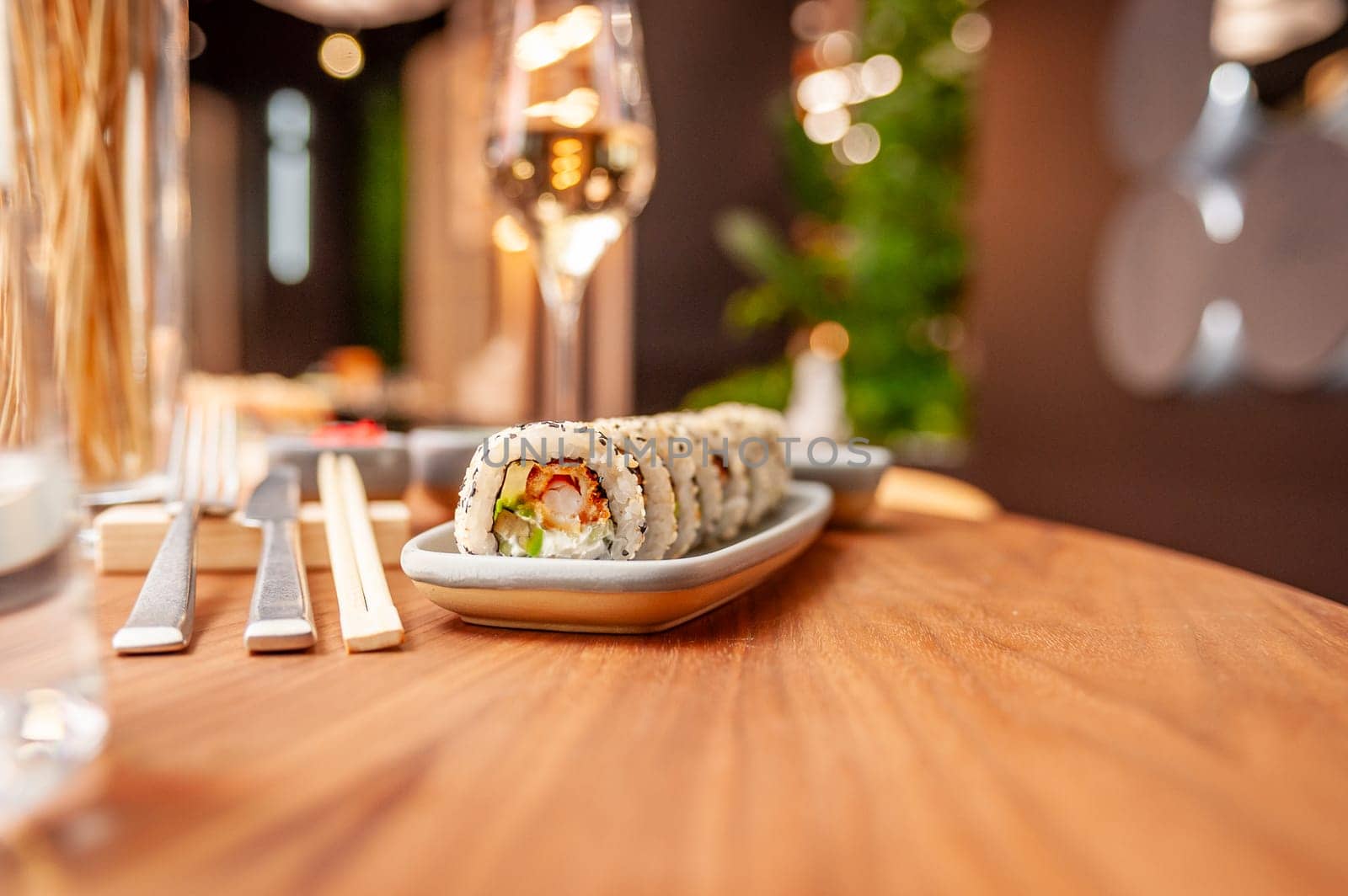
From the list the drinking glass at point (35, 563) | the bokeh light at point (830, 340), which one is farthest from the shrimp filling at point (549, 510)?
the bokeh light at point (830, 340)

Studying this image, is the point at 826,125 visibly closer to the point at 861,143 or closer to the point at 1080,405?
the point at 861,143

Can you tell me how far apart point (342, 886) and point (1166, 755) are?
26 cm

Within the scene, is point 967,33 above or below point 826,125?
above

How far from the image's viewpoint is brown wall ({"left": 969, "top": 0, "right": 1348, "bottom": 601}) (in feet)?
8.20

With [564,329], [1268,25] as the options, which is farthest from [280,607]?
[1268,25]

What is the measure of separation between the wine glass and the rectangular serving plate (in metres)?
0.25

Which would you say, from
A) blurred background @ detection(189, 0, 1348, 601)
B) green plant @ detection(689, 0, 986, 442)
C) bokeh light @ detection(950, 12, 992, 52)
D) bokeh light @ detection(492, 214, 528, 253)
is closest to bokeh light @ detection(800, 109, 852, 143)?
blurred background @ detection(189, 0, 1348, 601)

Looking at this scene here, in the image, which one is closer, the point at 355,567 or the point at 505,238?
the point at 355,567

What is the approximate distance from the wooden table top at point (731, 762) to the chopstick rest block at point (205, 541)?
0.10 metres

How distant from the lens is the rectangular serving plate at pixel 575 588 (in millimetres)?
449

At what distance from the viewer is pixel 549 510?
1.65 feet

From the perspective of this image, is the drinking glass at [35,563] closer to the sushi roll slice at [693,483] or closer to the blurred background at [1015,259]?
the sushi roll slice at [693,483]

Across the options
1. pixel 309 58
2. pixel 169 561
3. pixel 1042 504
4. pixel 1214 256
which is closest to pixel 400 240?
pixel 309 58

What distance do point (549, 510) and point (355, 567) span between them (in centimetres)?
13
